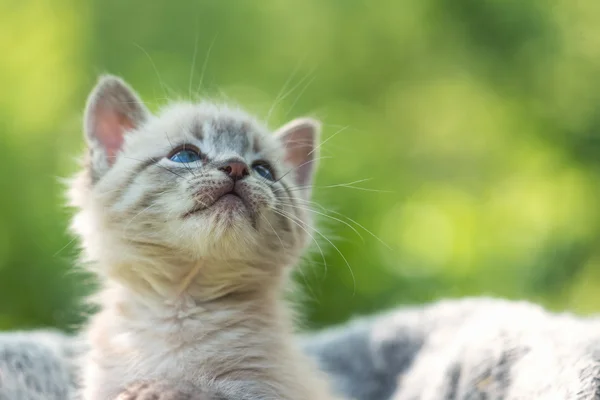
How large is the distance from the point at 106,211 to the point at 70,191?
0.18 m

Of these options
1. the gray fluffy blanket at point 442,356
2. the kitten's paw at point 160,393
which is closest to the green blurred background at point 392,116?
the gray fluffy blanket at point 442,356

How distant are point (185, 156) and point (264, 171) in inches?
5.9

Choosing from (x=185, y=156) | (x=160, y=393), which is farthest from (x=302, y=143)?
(x=160, y=393)

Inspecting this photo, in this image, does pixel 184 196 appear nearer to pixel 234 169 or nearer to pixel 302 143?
pixel 234 169

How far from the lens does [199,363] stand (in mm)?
1057

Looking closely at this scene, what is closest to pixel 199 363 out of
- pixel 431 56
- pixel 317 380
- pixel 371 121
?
pixel 317 380

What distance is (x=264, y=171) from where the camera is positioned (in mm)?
1224

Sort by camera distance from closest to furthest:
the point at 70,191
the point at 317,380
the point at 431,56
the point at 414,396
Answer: the point at 317,380 → the point at 70,191 → the point at 414,396 → the point at 431,56

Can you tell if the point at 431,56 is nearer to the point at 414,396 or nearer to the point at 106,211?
the point at 414,396

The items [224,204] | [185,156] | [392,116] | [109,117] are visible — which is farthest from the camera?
[392,116]

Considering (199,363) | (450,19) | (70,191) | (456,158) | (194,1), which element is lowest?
(199,363)

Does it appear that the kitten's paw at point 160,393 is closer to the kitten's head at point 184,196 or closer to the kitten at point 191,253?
the kitten at point 191,253

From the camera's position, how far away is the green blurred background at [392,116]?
83.1 inches

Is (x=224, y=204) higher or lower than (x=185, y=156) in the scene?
lower
